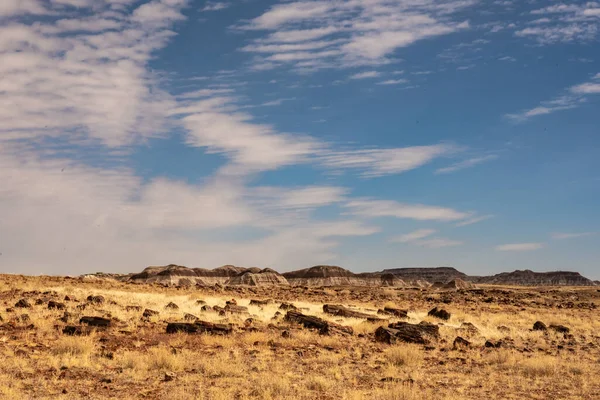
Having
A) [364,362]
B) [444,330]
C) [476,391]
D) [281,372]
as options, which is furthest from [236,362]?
[444,330]

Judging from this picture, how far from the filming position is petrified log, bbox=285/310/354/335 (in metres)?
22.6

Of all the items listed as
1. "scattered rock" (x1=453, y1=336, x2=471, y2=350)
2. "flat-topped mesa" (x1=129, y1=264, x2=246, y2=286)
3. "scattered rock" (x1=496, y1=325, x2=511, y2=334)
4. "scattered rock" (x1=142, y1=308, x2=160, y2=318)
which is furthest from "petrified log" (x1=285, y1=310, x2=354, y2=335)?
"flat-topped mesa" (x1=129, y1=264, x2=246, y2=286)

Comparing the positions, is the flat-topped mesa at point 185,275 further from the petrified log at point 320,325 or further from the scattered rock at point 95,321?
the scattered rock at point 95,321

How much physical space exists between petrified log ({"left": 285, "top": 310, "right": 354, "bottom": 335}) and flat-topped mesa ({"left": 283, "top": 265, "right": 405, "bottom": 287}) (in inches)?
5022

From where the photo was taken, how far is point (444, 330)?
86.3ft

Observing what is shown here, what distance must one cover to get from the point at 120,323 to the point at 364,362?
10854 mm

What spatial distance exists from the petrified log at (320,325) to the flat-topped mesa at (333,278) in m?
128

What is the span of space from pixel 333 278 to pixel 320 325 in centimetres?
13452

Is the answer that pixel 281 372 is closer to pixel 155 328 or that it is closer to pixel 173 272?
pixel 155 328

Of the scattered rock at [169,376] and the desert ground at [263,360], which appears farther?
the scattered rock at [169,376]

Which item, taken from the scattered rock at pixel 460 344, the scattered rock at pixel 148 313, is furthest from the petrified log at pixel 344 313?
the scattered rock at pixel 148 313

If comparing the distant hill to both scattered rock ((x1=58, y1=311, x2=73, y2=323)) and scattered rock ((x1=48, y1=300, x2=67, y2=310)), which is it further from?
scattered rock ((x1=58, y1=311, x2=73, y2=323))

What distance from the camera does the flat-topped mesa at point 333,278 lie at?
15438cm

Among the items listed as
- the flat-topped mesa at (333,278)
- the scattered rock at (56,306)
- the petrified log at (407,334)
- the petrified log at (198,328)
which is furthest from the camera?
the flat-topped mesa at (333,278)
